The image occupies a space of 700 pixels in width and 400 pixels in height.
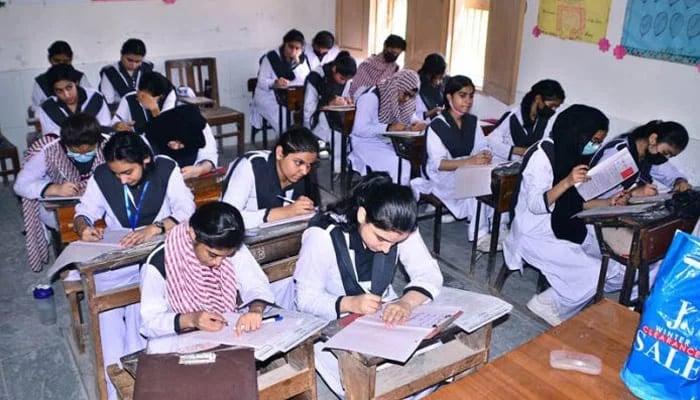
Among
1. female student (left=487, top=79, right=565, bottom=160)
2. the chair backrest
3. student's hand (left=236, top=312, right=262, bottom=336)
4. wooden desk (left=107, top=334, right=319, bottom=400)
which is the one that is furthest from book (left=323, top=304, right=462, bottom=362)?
the chair backrest

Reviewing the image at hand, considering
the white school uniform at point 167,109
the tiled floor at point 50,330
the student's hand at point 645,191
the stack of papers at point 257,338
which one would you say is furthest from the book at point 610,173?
the white school uniform at point 167,109

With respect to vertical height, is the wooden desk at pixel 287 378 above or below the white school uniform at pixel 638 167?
below

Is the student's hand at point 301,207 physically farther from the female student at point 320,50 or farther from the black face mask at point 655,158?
the female student at point 320,50

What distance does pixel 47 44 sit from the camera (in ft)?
20.3

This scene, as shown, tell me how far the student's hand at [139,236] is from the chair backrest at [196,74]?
4.22 m

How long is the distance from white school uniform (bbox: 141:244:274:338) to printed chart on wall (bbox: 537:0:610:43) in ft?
12.2

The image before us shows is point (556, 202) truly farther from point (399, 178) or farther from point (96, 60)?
point (96, 60)

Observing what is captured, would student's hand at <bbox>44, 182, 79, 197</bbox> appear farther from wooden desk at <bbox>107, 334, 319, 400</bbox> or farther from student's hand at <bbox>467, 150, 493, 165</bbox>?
student's hand at <bbox>467, 150, 493, 165</bbox>

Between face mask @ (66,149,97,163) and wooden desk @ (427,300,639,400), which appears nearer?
wooden desk @ (427,300,639,400)

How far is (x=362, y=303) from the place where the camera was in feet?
7.25

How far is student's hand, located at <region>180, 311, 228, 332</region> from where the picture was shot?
2062mm

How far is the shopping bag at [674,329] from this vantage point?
1.46 m

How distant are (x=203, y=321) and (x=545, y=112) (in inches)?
126

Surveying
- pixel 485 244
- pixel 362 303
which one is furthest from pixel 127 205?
pixel 485 244
